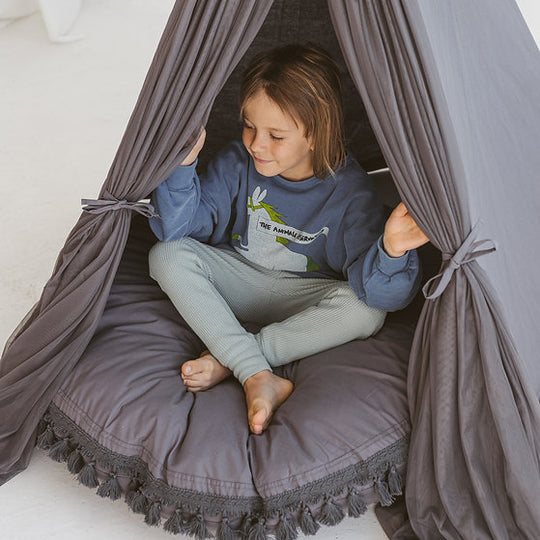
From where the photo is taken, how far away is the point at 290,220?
193cm

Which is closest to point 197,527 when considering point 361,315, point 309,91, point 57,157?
point 361,315

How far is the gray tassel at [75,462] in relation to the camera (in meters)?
1.69

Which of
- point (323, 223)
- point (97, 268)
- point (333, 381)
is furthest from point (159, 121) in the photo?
point (333, 381)

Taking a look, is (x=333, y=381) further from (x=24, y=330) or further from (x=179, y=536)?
(x=24, y=330)

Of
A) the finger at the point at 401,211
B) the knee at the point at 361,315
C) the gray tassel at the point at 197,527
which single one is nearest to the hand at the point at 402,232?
the finger at the point at 401,211

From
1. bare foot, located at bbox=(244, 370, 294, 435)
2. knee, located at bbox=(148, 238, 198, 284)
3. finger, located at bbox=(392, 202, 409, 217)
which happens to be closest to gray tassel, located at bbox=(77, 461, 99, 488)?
bare foot, located at bbox=(244, 370, 294, 435)

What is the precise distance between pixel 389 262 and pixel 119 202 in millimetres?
556

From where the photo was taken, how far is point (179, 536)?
1.68 m

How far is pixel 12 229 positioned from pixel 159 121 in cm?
116

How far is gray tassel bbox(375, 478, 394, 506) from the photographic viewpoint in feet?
5.24

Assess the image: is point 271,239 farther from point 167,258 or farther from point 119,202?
point 119,202

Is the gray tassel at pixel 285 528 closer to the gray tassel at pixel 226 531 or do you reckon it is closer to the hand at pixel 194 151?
the gray tassel at pixel 226 531

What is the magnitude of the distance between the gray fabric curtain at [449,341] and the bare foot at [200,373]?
1.40ft

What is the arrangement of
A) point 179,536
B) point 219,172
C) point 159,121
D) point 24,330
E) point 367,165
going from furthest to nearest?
point 367,165 < point 219,172 < point 24,330 < point 179,536 < point 159,121
